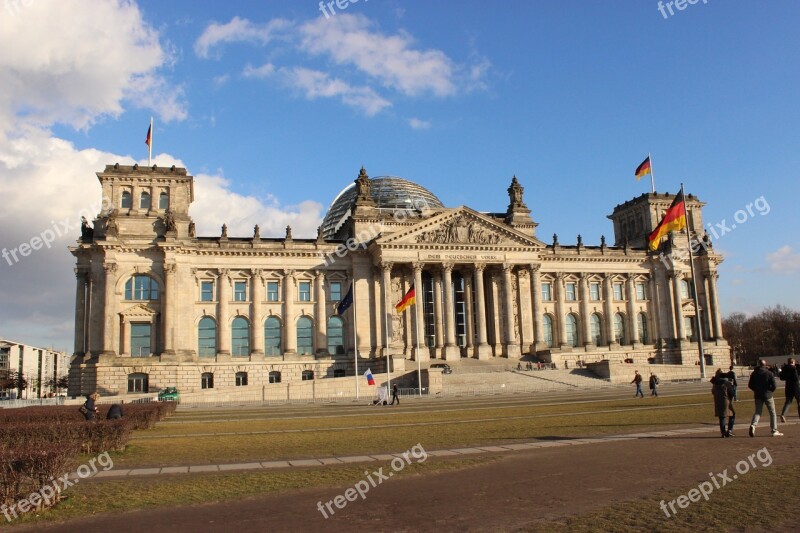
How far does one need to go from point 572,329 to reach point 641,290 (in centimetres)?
1232

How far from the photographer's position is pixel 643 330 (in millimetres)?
93750

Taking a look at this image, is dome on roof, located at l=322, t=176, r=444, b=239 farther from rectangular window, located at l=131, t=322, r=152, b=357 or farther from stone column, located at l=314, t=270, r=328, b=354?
rectangular window, located at l=131, t=322, r=152, b=357

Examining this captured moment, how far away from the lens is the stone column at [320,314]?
79.8m

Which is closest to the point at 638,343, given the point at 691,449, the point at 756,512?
the point at 691,449

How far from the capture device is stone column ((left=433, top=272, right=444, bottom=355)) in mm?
80375

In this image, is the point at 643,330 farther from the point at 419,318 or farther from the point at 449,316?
the point at 419,318

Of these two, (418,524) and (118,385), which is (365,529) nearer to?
(418,524)

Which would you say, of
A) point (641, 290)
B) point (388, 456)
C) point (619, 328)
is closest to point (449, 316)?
point (619, 328)

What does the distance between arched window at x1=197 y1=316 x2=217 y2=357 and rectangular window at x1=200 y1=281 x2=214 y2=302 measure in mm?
2105

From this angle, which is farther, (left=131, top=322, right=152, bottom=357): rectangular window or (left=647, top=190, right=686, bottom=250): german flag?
(left=131, top=322, right=152, bottom=357): rectangular window

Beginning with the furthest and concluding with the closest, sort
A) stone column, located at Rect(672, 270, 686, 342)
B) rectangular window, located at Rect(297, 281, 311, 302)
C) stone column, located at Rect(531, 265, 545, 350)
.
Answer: stone column, located at Rect(672, 270, 686, 342) < stone column, located at Rect(531, 265, 545, 350) < rectangular window, located at Rect(297, 281, 311, 302)

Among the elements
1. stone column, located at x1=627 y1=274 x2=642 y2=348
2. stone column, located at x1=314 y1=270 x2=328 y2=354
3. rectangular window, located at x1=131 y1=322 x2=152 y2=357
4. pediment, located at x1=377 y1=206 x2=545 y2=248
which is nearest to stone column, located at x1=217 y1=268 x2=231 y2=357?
rectangular window, located at x1=131 y1=322 x2=152 y2=357

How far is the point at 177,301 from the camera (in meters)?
74.1

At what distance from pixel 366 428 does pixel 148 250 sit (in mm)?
51578
